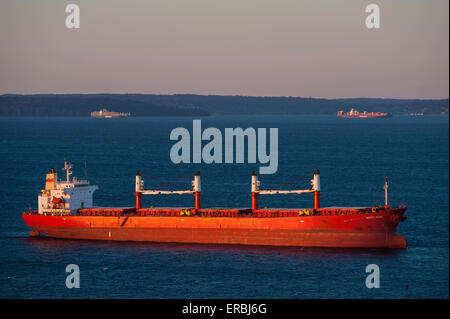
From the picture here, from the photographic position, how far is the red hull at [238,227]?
6725cm

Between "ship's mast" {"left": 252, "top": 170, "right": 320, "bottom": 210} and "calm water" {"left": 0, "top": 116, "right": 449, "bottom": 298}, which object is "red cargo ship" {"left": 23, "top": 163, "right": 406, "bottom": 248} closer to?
"ship's mast" {"left": 252, "top": 170, "right": 320, "bottom": 210}

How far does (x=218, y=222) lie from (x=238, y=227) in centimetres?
167

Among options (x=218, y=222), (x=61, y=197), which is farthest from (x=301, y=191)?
(x=61, y=197)

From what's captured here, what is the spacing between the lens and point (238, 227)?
6975 cm

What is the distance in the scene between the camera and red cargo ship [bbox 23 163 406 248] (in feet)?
221

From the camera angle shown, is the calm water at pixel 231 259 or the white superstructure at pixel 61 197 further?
the white superstructure at pixel 61 197

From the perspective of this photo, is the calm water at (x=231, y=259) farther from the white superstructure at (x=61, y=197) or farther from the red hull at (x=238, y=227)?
the white superstructure at (x=61, y=197)

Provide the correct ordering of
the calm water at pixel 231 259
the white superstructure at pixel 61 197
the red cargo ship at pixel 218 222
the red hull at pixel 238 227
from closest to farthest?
1. the calm water at pixel 231 259
2. the red hull at pixel 238 227
3. the red cargo ship at pixel 218 222
4. the white superstructure at pixel 61 197

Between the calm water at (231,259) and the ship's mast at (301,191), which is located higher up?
the ship's mast at (301,191)

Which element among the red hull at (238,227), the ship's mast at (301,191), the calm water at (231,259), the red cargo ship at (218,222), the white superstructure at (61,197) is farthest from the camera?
the white superstructure at (61,197)

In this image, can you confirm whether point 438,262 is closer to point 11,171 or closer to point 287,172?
Answer: point 287,172

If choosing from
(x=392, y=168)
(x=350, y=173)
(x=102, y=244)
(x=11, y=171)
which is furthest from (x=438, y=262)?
(x=11, y=171)

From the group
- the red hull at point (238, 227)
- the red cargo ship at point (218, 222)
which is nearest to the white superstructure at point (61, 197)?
the red cargo ship at point (218, 222)
